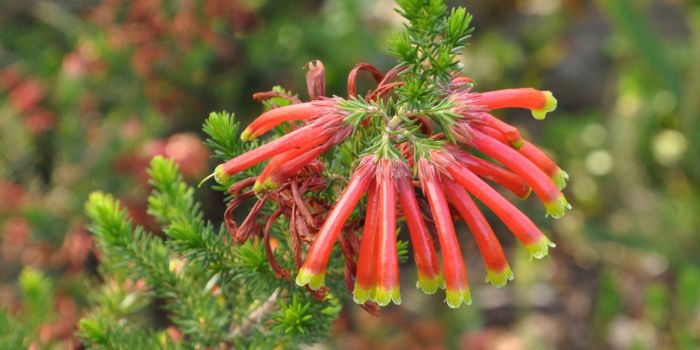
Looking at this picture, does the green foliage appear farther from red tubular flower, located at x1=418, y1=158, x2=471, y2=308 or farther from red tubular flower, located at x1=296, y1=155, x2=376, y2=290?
red tubular flower, located at x1=418, y1=158, x2=471, y2=308

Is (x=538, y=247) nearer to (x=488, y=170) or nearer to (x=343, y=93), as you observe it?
(x=488, y=170)

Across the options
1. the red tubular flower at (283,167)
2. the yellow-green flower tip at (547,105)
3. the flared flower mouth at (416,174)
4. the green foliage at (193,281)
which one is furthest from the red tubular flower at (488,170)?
the green foliage at (193,281)

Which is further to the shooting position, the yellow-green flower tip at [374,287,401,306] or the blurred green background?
the blurred green background

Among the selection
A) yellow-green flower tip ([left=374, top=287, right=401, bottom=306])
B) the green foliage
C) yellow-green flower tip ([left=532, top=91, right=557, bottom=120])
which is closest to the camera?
yellow-green flower tip ([left=374, top=287, right=401, bottom=306])

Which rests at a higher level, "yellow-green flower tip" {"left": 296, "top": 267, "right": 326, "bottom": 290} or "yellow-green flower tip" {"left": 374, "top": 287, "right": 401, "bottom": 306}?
"yellow-green flower tip" {"left": 296, "top": 267, "right": 326, "bottom": 290}

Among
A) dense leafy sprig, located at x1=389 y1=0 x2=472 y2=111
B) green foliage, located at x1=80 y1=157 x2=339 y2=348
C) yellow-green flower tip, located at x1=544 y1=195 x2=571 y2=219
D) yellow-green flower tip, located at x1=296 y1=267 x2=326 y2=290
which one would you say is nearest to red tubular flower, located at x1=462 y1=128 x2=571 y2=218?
yellow-green flower tip, located at x1=544 y1=195 x2=571 y2=219

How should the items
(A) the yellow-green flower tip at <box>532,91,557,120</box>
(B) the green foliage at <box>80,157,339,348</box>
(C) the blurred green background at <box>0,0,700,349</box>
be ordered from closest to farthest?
(A) the yellow-green flower tip at <box>532,91,557,120</box> < (B) the green foliage at <box>80,157,339,348</box> < (C) the blurred green background at <box>0,0,700,349</box>
